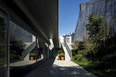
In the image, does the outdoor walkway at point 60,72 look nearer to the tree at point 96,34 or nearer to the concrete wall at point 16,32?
the concrete wall at point 16,32

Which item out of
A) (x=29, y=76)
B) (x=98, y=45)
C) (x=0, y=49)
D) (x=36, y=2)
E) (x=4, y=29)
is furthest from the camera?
(x=98, y=45)

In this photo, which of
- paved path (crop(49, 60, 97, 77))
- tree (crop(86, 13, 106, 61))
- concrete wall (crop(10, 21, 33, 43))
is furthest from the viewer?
tree (crop(86, 13, 106, 61))

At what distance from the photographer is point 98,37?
12047 mm

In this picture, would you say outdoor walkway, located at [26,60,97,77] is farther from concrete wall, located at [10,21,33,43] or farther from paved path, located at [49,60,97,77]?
concrete wall, located at [10,21,33,43]

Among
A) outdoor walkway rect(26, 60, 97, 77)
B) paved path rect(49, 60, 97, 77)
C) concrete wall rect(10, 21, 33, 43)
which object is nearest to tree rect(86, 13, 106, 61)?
paved path rect(49, 60, 97, 77)

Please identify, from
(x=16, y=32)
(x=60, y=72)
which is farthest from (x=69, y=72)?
(x=16, y=32)

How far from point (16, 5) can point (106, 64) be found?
23.8 feet

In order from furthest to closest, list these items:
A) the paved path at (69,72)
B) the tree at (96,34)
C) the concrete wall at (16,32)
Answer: the tree at (96,34), the paved path at (69,72), the concrete wall at (16,32)

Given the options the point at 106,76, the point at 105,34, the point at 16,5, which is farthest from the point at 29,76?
the point at 105,34

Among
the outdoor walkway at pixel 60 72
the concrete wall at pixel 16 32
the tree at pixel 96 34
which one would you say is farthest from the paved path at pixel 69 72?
the tree at pixel 96 34

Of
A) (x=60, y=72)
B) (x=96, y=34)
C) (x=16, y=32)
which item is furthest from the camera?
(x=96, y=34)

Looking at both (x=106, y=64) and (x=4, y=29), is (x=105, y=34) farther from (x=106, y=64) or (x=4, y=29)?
(x=4, y=29)

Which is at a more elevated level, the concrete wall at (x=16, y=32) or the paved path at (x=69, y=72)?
the concrete wall at (x=16, y=32)

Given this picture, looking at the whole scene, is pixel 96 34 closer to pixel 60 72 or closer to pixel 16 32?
pixel 60 72
